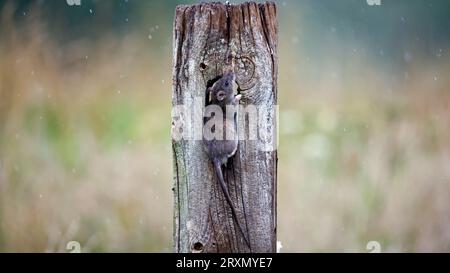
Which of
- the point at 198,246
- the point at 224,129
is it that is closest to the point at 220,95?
the point at 224,129

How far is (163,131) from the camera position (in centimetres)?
657

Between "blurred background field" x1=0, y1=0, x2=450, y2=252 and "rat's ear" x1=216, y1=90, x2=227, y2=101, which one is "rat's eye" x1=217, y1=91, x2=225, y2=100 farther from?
"blurred background field" x1=0, y1=0, x2=450, y2=252

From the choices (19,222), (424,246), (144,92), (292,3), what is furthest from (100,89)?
(424,246)

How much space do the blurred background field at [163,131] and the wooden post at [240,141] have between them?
2.49 metres

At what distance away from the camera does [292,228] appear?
19.5 ft

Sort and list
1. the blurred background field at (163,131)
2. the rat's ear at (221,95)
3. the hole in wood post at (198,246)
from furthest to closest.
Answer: the blurred background field at (163,131), the hole in wood post at (198,246), the rat's ear at (221,95)

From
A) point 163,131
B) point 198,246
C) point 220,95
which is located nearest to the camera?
point 220,95

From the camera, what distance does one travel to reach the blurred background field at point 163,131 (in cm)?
603

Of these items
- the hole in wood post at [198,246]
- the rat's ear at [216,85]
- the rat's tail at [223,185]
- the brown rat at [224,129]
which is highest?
the rat's ear at [216,85]

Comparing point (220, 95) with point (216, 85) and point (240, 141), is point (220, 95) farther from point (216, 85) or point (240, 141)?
point (240, 141)

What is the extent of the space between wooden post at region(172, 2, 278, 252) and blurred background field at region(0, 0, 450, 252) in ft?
8.17

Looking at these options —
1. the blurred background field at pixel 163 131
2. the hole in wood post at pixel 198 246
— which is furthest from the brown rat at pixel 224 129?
the blurred background field at pixel 163 131

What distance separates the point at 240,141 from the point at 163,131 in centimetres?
336

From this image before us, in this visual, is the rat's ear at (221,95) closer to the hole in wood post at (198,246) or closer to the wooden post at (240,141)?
the wooden post at (240,141)
